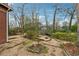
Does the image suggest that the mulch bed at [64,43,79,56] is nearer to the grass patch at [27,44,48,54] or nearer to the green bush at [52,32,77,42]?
the green bush at [52,32,77,42]

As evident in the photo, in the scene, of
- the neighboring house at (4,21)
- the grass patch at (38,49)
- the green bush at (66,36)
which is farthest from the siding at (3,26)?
the green bush at (66,36)

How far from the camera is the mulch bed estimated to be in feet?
15.7

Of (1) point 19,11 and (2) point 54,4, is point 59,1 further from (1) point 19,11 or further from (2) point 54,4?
(1) point 19,11

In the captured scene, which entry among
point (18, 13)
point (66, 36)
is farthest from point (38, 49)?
point (18, 13)

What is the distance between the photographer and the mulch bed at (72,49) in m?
4.79

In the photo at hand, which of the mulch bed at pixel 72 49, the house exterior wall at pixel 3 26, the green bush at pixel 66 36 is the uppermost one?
the house exterior wall at pixel 3 26

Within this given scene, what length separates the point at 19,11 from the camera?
15.8 feet

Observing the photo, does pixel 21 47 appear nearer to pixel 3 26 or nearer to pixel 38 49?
pixel 38 49

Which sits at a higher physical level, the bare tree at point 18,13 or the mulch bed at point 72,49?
the bare tree at point 18,13

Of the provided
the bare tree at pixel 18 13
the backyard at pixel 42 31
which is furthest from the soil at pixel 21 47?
the bare tree at pixel 18 13

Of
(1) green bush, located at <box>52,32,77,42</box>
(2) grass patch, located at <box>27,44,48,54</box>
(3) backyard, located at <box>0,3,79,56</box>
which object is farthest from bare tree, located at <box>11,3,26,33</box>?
(1) green bush, located at <box>52,32,77,42</box>

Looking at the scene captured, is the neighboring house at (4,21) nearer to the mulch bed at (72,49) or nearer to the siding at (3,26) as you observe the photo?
the siding at (3,26)

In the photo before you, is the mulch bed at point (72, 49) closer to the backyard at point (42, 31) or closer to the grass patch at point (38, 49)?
the backyard at point (42, 31)

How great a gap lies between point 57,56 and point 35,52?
34 centimetres
